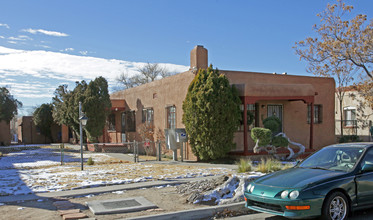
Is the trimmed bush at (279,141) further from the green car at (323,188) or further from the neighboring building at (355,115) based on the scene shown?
the neighboring building at (355,115)

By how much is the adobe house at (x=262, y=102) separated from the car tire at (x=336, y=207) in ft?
32.6

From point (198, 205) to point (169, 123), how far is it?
1221 centimetres

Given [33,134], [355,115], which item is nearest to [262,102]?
[355,115]

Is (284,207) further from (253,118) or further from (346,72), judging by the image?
(346,72)

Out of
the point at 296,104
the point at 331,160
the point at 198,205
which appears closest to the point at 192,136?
the point at 296,104

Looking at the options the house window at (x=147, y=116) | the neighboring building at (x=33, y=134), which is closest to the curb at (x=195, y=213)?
the house window at (x=147, y=116)

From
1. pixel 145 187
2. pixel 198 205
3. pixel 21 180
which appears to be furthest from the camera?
pixel 21 180

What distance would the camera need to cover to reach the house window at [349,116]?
91.4ft

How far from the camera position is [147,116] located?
22.4 m

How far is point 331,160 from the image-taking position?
6938 millimetres

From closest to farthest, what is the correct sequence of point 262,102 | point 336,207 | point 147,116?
point 336,207 → point 262,102 → point 147,116

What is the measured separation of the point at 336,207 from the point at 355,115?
24405mm

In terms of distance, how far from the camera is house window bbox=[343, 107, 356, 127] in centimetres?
2786

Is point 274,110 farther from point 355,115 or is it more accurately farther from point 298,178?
point 298,178
